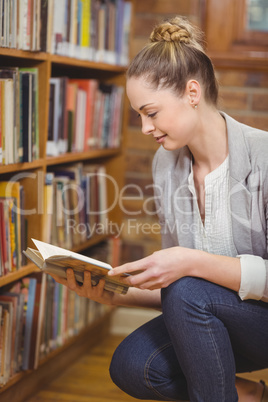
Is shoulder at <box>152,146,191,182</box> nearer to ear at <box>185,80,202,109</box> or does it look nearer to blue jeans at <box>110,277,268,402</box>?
ear at <box>185,80,202,109</box>

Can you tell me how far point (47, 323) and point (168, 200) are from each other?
0.64 m

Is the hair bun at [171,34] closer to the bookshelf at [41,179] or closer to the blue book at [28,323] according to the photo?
the bookshelf at [41,179]

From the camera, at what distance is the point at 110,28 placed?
2.16 meters

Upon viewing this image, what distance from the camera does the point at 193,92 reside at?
53.2 inches

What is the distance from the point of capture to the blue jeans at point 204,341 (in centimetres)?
124

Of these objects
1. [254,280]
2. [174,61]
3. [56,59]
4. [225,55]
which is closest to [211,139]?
[174,61]

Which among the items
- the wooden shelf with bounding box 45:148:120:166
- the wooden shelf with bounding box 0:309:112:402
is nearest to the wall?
the wooden shelf with bounding box 45:148:120:166

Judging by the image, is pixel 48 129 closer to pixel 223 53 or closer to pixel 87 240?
pixel 87 240

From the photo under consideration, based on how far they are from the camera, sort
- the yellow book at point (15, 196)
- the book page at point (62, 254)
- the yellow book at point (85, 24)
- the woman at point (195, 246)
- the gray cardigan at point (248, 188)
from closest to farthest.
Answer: the book page at point (62, 254) → the woman at point (195, 246) → the gray cardigan at point (248, 188) → the yellow book at point (15, 196) → the yellow book at point (85, 24)

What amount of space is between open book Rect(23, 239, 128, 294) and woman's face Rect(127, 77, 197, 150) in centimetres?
36

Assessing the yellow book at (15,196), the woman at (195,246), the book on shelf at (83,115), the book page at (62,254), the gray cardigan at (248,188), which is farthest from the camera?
the book on shelf at (83,115)

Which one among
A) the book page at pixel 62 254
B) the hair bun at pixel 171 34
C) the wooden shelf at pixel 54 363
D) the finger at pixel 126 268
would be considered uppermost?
the hair bun at pixel 171 34

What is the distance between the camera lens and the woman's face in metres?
1.33

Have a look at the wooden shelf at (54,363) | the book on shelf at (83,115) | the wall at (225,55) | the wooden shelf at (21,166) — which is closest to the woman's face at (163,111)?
the wooden shelf at (21,166)
